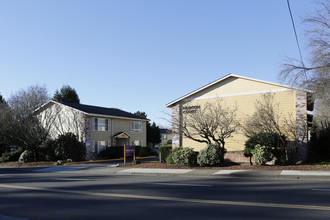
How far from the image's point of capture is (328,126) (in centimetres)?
2325

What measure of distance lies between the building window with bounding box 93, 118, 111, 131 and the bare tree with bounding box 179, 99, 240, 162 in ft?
44.0

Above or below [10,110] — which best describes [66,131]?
below

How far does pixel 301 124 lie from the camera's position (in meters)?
19.2

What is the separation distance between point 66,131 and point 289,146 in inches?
902

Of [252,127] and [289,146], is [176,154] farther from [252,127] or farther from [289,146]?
[289,146]

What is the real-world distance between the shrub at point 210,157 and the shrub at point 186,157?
453mm

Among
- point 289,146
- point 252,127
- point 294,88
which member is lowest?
point 289,146

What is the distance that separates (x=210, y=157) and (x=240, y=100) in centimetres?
569

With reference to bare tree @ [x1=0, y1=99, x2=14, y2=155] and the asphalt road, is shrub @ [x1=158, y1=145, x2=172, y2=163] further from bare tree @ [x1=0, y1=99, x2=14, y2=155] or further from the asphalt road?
bare tree @ [x1=0, y1=99, x2=14, y2=155]

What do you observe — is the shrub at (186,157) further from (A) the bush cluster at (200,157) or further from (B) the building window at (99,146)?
(B) the building window at (99,146)

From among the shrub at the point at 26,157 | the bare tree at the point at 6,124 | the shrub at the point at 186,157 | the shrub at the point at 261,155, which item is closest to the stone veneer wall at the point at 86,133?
the shrub at the point at 26,157

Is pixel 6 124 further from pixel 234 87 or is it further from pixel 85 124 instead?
pixel 234 87

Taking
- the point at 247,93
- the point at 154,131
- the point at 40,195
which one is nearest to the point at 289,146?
the point at 247,93

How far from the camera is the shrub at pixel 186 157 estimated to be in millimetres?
19266
